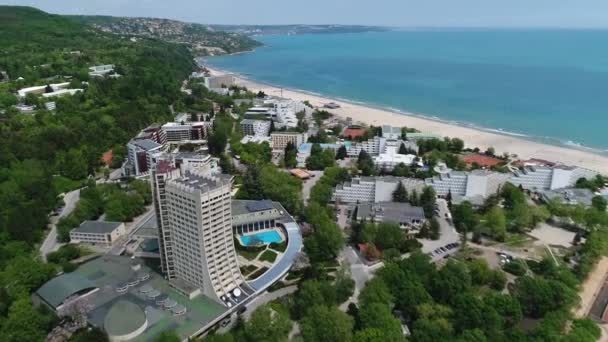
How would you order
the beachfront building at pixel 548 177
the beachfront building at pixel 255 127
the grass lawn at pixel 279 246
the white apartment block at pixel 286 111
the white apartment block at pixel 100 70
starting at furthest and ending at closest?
1. the white apartment block at pixel 100 70
2. the white apartment block at pixel 286 111
3. the beachfront building at pixel 255 127
4. the beachfront building at pixel 548 177
5. the grass lawn at pixel 279 246

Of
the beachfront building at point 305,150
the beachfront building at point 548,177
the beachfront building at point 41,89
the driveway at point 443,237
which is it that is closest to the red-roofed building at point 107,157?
the beachfront building at point 41,89

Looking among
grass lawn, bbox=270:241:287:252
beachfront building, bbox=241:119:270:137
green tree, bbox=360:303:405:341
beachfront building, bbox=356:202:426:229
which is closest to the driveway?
beachfront building, bbox=356:202:426:229

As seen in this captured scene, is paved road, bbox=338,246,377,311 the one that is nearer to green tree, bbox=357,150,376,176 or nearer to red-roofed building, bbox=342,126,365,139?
green tree, bbox=357,150,376,176

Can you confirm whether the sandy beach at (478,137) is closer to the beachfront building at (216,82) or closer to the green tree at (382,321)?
the beachfront building at (216,82)

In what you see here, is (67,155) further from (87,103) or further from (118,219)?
(87,103)

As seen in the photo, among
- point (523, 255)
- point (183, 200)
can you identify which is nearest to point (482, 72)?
point (523, 255)
